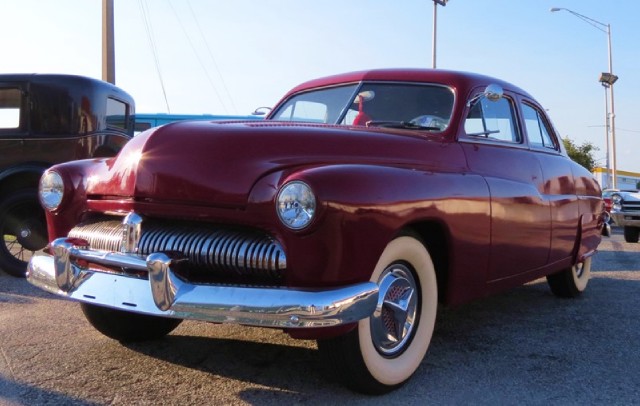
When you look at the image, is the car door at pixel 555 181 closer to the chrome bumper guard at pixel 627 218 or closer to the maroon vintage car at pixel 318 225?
the maroon vintage car at pixel 318 225

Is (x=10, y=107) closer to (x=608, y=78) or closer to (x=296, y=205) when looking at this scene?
(x=296, y=205)

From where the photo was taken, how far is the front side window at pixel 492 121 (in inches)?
156

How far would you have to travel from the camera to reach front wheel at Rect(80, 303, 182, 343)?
3619 millimetres

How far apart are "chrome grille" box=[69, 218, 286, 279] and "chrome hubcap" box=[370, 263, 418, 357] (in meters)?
0.55

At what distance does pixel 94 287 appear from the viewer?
114 inches

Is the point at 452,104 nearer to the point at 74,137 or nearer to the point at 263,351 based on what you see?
the point at 263,351

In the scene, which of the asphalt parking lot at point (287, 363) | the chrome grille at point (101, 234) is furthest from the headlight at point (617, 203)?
the chrome grille at point (101, 234)

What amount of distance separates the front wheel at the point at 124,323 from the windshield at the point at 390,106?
5.39 ft

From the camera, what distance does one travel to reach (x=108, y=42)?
15.0 metres

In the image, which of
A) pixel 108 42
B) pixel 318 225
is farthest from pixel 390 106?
pixel 108 42

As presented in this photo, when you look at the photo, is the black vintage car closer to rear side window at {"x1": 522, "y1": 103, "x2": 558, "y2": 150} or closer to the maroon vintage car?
the maroon vintage car

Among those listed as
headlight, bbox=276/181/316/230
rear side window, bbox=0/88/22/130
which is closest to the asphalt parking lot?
headlight, bbox=276/181/316/230

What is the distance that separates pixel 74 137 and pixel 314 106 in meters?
3.43

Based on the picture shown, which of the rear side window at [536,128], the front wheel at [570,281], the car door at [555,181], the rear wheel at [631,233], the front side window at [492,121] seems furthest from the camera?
the rear wheel at [631,233]
